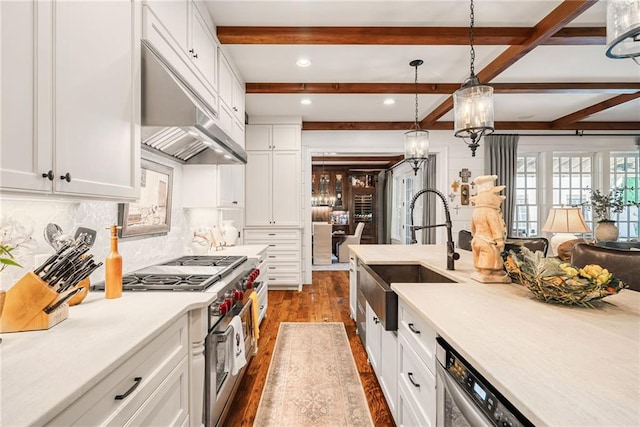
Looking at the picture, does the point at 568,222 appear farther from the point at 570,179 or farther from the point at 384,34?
the point at 384,34

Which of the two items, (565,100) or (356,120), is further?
(356,120)

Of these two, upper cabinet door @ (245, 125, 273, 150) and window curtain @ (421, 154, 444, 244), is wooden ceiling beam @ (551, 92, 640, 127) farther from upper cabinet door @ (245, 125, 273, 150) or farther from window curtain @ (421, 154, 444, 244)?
upper cabinet door @ (245, 125, 273, 150)

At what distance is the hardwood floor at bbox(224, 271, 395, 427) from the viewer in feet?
6.66

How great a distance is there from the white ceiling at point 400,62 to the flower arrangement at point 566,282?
204 centimetres

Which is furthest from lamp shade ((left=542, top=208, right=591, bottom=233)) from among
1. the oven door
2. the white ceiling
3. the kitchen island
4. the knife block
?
the knife block

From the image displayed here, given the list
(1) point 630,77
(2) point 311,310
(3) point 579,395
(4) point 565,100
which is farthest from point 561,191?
(3) point 579,395

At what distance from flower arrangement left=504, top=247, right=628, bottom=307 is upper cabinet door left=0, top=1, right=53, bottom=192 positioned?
179 cm

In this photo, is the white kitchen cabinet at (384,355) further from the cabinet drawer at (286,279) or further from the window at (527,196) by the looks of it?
the window at (527,196)

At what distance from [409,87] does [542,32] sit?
150 centimetres

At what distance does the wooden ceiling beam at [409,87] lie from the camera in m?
3.83

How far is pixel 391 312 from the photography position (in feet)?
5.51

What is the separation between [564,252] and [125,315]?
12.4 ft

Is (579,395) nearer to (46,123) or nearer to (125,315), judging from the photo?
Answer: (125,315)

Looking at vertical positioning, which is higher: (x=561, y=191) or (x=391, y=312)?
(x=561, y=191)
